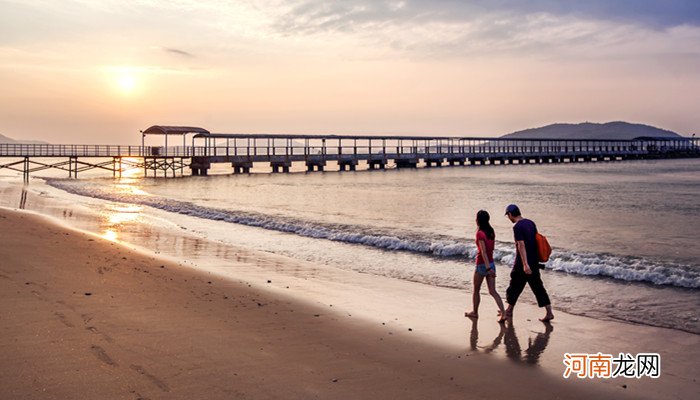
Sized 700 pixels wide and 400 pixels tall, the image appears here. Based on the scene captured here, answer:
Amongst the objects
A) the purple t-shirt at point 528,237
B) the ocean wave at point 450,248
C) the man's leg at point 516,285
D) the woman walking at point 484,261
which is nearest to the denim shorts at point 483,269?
the woman walking at point 484,261

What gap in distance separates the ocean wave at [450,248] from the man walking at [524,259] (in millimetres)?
4477

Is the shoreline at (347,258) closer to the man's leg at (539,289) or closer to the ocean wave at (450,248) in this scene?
the ocean wave at (450,248)

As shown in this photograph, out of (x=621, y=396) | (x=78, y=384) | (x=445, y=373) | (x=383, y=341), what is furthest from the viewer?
(x=383, y=341)

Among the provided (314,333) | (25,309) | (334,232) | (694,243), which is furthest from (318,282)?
(694,243)

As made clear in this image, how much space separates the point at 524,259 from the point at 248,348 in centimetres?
352

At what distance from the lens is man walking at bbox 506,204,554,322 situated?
23.6ft

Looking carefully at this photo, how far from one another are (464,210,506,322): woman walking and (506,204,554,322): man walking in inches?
8.4

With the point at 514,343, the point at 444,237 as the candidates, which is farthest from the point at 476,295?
the point at 444,237

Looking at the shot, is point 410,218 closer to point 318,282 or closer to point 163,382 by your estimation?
point 318,282

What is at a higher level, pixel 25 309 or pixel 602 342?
pixel 25 309

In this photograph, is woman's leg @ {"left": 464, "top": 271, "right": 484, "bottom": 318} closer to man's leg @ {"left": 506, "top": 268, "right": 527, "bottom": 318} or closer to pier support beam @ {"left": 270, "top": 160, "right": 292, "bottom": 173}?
man's leg @ {"left": 506, "top": 268, "right": 527, "bottom": 318}

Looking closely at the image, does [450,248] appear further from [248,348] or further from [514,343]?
[248,348]

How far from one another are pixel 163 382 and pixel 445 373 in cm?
241

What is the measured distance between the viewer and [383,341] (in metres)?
6.26
